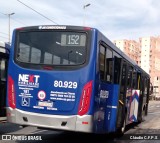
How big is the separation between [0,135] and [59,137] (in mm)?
1931

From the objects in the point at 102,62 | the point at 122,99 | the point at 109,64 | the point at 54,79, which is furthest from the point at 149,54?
the point at 54,79

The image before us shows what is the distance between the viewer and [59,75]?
887 centimetres

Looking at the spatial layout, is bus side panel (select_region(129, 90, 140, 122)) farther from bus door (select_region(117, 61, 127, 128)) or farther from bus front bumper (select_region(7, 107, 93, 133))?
bus front bumper (select_region(7, 107, 93, 133))

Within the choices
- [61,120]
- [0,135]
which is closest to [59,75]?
[61,120]

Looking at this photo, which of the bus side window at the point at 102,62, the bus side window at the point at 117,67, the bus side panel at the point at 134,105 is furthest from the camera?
the bus side panel at the point at 134,105

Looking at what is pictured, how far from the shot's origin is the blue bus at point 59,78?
8.67m

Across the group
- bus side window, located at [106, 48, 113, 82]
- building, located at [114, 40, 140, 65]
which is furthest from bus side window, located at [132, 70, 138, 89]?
building, located at [114, 40, 140, 65]

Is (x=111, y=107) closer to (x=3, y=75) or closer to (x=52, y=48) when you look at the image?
(x=52, y=48)

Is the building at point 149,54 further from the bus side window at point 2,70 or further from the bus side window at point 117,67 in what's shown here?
the bus side window at point 2,70

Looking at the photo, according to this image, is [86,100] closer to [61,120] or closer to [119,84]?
[61,120]

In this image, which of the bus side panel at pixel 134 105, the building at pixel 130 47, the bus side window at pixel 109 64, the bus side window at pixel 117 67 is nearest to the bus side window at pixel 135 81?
the bus side panel at pixel 134 105

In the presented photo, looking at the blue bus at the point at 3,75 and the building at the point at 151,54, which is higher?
the building at the point at 151,54

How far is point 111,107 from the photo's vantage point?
10625mm

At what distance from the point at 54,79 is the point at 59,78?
0.44 feet
